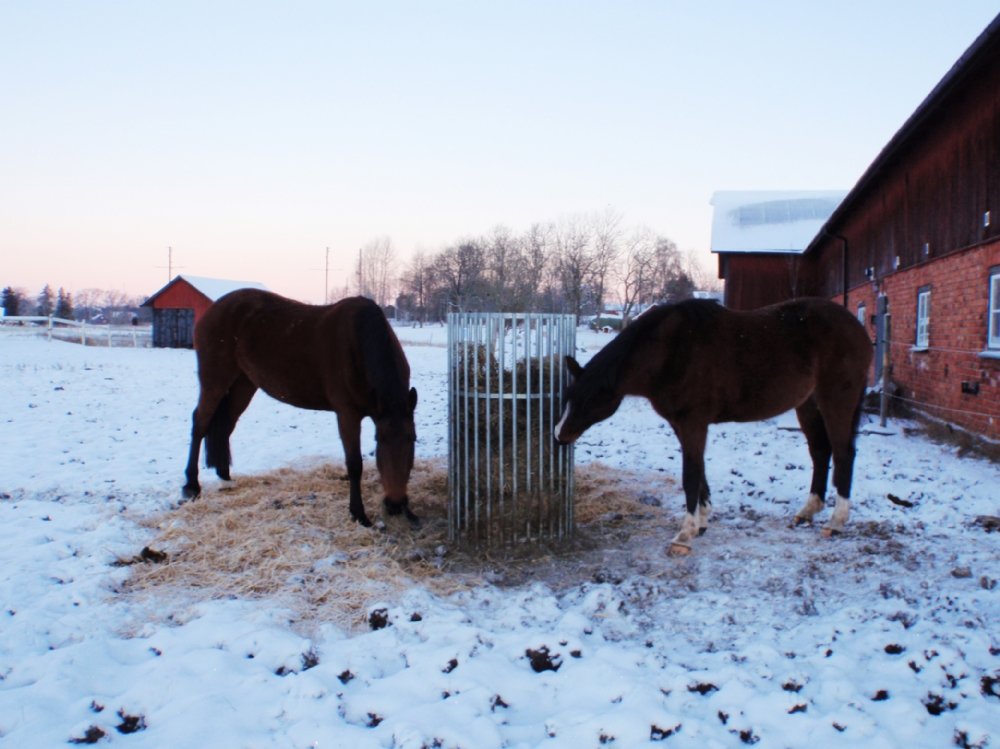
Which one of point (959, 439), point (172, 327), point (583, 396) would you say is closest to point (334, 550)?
point (583, 396)

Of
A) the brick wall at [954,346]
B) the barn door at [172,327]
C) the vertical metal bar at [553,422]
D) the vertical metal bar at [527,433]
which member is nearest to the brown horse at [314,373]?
the vertical metal bar at [527,433]

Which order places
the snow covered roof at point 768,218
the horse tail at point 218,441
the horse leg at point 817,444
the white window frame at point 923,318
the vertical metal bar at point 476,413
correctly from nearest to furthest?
the vertical metal bar at point 476,413
the horse leg at point 817,444
the horse tail at point 218,441
the white window frame at point 923,318
the snow covered roof at point 768,218

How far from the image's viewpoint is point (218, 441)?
610 cm

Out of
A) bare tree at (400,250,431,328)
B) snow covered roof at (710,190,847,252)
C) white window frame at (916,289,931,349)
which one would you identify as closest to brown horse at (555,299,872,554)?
white window frame at (916,289,931,349)

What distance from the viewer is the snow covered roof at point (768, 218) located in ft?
77.9

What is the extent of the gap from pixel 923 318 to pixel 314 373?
11.0m

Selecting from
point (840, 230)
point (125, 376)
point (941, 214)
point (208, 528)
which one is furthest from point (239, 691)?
point (840, 230)

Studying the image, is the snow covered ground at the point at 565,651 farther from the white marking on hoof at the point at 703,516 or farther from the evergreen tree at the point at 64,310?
the evergreen tree at the point at 64,310

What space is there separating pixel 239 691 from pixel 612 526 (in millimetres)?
3252

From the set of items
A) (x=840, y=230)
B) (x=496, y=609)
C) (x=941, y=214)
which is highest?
(x=840, y=230)

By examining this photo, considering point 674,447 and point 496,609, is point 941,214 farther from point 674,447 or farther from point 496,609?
point 496,609

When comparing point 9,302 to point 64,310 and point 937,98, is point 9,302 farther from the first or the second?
point 937,98

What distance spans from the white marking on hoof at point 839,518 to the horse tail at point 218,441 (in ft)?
18.1

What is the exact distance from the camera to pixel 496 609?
3.60 meters
